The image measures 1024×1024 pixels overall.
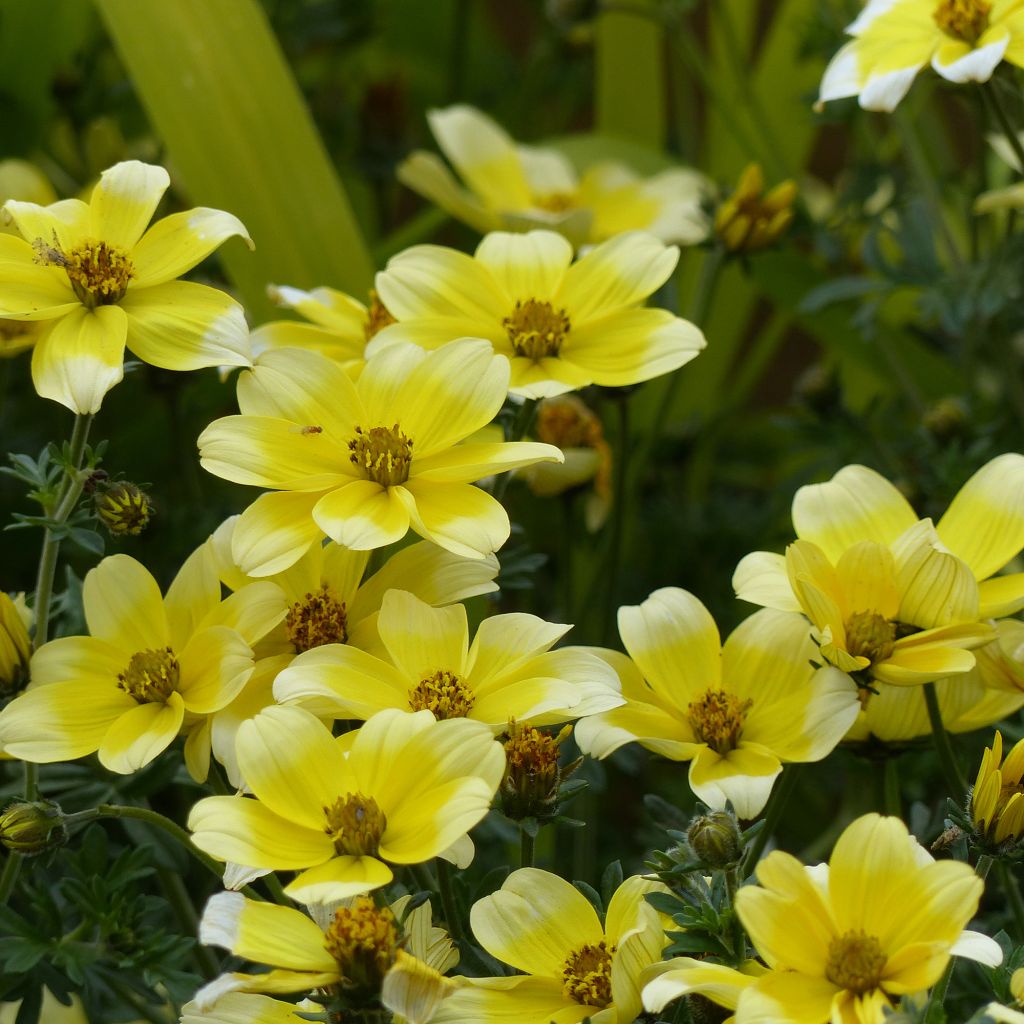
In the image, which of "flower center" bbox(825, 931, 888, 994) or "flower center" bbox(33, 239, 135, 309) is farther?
"flower center" bbox(33, 239, 135, 309)

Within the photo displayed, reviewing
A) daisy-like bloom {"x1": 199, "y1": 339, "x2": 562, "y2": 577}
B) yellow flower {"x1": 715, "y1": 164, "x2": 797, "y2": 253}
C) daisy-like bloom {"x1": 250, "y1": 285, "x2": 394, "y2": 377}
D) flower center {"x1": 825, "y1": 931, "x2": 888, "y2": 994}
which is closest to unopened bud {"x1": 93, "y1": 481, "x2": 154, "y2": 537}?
daisy-like bloom {"x1": 199, "y1": 339, "x2": 562, "y2": 577}

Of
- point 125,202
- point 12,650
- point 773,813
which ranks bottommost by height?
point 773,813

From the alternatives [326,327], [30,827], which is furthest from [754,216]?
[30,827]

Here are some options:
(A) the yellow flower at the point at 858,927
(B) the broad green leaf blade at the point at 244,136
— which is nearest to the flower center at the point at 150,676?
(A) the yellow flower at the point at 858,927

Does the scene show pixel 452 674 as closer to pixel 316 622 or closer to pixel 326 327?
pixel 316 622

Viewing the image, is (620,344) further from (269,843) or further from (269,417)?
(269,843)

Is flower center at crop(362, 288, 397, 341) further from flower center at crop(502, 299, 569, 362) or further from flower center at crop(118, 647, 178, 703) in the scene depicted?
flower center at crop(118, 647, 178, 703)

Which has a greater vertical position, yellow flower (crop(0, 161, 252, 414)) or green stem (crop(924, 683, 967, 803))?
yellow flower (crop(0, 161, 252, 414))
